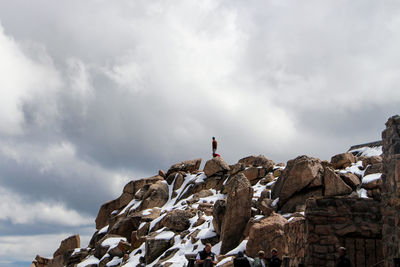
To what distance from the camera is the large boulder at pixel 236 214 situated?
2144cm

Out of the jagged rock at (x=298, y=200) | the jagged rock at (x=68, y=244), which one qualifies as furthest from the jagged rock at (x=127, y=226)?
the jagged rock at (x=298, y=200)

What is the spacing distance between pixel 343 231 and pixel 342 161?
17.8 metres

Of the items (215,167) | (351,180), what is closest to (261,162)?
(215,167)

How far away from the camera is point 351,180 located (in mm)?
24609

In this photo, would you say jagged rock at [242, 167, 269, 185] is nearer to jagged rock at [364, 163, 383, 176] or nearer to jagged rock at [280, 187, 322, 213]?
jagged rock at [364, 163, 383, 176]

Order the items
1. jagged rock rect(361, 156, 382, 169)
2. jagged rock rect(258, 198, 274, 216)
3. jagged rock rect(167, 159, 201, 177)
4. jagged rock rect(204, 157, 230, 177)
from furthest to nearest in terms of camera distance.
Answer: jagged rock rect(167, 159, 201, 177) → jagged rock rect(204, 157, 230, 177) → jagged rock rect(361, 156, 382, 169) → jagged rock rect(258, 198, 274, 216)

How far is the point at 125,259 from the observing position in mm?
27453

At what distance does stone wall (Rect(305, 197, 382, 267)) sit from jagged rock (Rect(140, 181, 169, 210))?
26.1 m

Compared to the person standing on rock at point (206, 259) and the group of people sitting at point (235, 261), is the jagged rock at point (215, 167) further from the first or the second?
the person standing on rock at point (206, 259)

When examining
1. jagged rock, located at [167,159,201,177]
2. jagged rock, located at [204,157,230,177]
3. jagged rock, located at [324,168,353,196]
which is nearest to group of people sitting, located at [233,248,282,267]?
jagged rock, located at [324,168,353,196]

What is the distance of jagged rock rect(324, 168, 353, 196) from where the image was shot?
938 inches

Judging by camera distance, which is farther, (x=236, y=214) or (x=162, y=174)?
(x=162, y=174)

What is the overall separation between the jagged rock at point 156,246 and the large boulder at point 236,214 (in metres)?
4.92

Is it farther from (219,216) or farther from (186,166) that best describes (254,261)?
(186,166)
